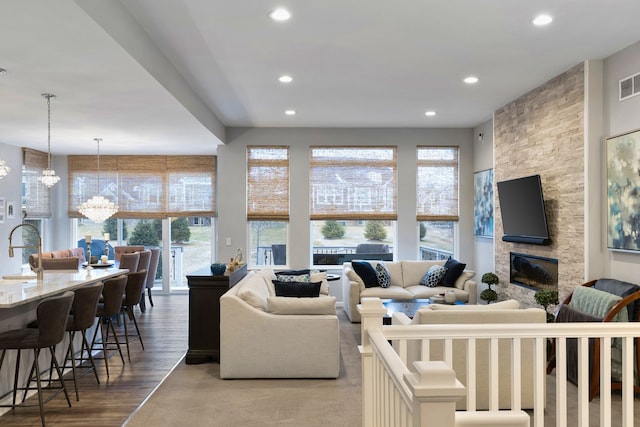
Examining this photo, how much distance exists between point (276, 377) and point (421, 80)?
3592 mm

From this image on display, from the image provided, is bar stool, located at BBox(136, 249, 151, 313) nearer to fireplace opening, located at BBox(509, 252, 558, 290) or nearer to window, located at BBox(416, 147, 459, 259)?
window, located at BBox(416, 147, 459, 259)

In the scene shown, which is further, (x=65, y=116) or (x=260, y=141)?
(x=260, y=141)

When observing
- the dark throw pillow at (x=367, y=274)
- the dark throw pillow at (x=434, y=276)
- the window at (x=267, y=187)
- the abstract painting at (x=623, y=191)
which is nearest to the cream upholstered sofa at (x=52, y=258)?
the window at (x=267, y=187)

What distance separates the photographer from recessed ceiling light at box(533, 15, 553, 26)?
12.2 feet

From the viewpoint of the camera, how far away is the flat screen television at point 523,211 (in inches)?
217


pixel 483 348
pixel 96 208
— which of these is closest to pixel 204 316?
pixel 483 348

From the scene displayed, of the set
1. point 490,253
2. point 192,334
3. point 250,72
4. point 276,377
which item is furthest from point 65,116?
point 490,253

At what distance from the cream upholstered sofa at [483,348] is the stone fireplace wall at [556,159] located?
6.03 feet

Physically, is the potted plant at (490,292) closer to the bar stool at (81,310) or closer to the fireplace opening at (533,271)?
the fireplace opening at (533,271)

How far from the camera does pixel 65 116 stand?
5.70 metres

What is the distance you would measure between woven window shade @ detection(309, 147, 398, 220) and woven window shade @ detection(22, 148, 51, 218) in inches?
195

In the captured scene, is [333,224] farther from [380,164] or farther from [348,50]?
[348,50]

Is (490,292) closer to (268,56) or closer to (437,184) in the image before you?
(437,184)

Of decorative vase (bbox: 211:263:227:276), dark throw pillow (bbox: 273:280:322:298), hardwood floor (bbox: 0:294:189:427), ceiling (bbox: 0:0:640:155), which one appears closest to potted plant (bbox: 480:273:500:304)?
ceiling (bbox: 0:0:640:155)
